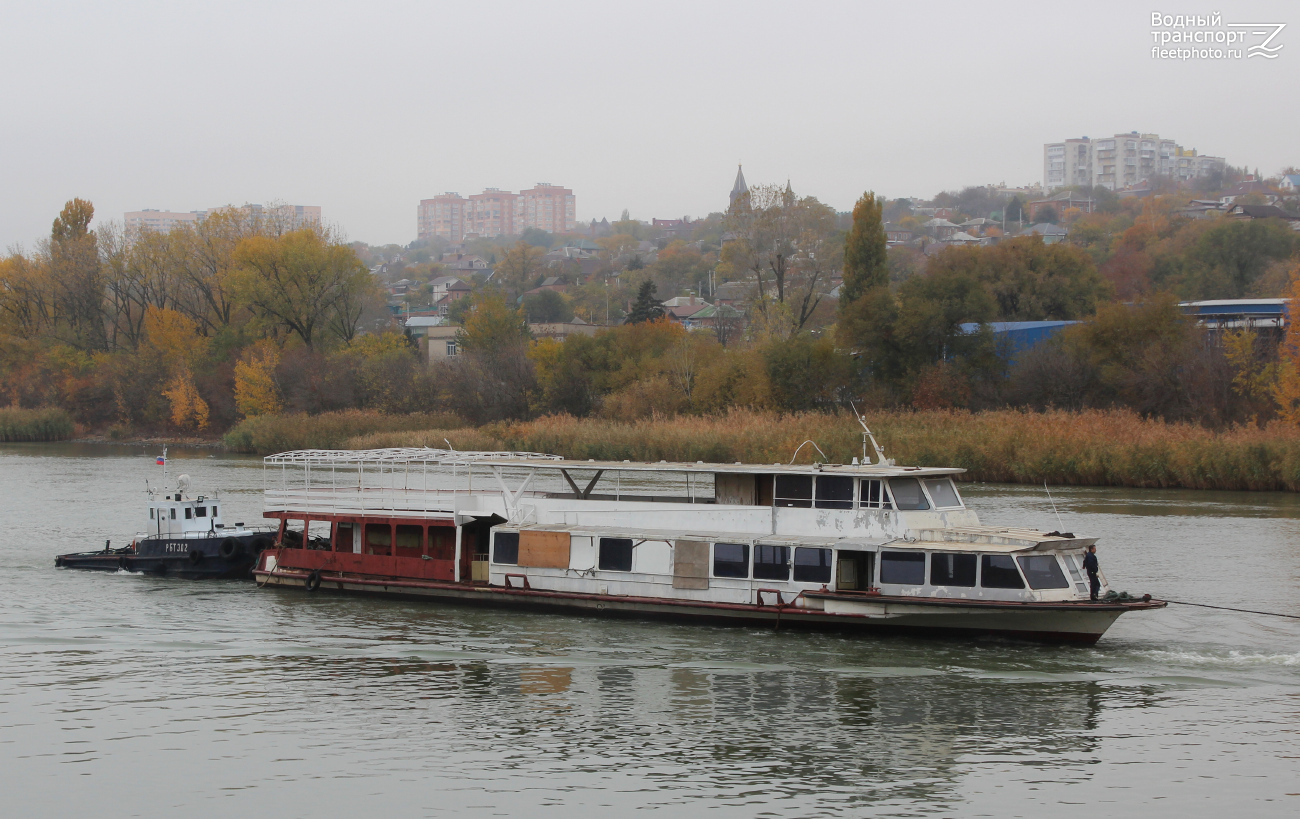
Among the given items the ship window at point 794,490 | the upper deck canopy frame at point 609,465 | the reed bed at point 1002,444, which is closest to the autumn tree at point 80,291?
the reed bed at point 1002,444

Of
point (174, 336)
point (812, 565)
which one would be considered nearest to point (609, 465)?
point (812, 565)

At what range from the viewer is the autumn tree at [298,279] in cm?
7762

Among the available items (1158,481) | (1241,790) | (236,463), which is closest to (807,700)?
(1241,790)

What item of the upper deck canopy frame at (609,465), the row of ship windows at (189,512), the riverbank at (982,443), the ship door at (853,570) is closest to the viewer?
the ship door at (853,570)

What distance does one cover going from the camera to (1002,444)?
144ft

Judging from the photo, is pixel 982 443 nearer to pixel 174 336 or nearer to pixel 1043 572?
pixel 1043 572

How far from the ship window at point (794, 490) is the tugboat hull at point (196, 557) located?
1370 centimetres

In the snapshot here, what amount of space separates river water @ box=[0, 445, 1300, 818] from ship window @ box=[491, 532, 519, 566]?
111 centimetres

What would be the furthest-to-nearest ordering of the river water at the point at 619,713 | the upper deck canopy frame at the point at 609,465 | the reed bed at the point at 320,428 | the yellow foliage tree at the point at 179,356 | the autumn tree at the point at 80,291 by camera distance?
the autumn tree at the point at 80,291 → the yellow foliage tree at the point at 179,356 → the reed bed at the point at 320,428 → the upper deck canopy frame at the point at 609,465 → the river water at the point at 619,713

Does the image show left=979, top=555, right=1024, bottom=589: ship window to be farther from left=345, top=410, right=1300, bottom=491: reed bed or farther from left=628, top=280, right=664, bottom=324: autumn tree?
left=628, top=280, right=664, bottom=324: autumn tree

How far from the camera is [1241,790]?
14.1 metres

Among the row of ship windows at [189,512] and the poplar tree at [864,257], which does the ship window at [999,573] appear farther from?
the poplar tree at [864,257]

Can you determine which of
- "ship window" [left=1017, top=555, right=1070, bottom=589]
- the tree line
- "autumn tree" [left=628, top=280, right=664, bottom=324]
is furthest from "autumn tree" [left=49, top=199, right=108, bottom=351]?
"ship window" [left=1017, top=555, right=1070, bottom=589]

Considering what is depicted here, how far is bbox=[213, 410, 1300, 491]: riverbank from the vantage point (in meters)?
40.2
